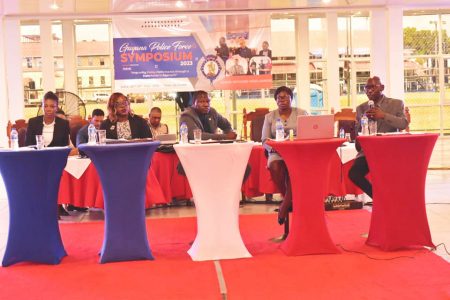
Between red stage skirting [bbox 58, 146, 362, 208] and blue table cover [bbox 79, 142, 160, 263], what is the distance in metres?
2.12

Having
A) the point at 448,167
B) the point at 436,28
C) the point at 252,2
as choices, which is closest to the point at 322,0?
the point at 252,2

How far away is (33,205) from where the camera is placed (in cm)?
495

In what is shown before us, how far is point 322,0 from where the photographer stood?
34.7ft

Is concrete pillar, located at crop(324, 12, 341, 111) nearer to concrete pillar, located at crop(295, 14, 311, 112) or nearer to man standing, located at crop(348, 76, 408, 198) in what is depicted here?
concrete pillar, located at crop(295, 14, 311, 112)

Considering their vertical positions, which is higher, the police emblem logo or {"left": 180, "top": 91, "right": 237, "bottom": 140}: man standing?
the police emblem logo

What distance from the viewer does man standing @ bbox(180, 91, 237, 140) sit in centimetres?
675

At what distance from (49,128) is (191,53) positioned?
5.68m

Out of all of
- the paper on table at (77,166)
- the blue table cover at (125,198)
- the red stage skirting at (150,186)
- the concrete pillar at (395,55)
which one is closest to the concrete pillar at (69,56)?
the concrete pillar at (395,55)

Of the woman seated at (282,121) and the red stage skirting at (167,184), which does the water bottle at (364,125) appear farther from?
the red stage skirting at (167,184)

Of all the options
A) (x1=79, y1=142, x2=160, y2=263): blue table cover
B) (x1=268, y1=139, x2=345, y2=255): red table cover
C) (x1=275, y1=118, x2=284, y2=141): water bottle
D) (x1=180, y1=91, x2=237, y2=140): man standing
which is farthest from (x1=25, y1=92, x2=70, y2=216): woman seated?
(x1=268, y1=139, x2=345, y2=255): red table cover

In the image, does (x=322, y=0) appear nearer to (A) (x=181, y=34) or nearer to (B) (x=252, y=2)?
(B) (x=252, y=2)

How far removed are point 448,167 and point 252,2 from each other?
4.24 meters

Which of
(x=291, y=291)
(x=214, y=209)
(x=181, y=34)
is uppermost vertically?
(x=181, y=34)

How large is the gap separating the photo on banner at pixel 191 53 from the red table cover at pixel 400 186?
6.76 metres
